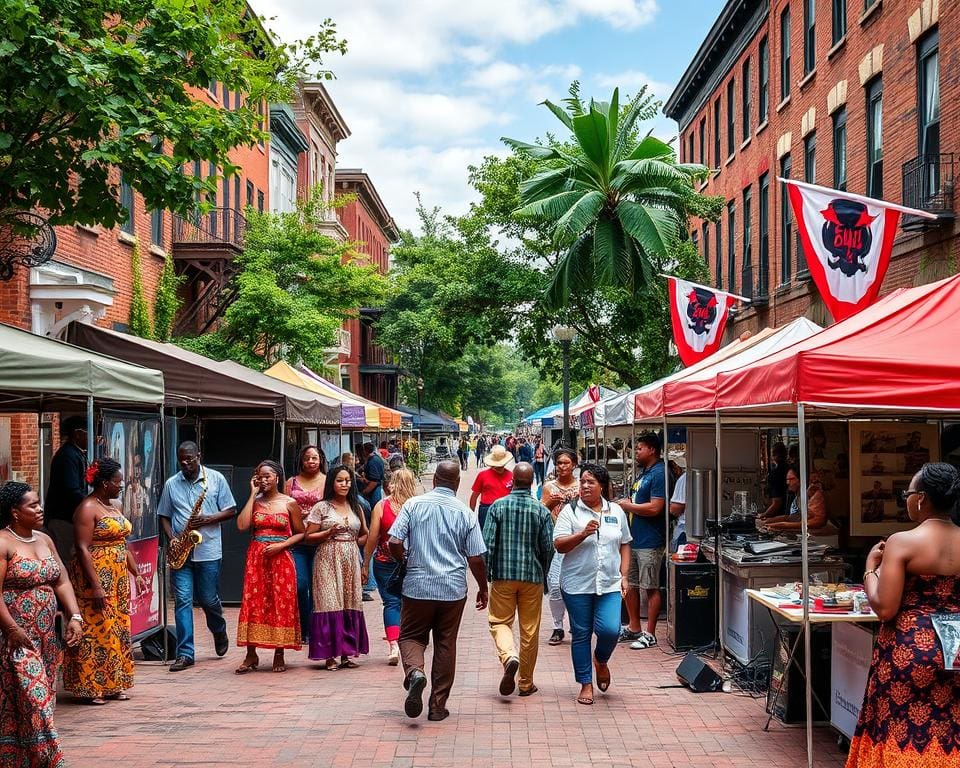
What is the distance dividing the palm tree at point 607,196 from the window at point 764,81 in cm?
232

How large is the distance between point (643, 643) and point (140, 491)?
5161 millimetres

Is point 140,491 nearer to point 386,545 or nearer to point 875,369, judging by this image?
point 386,545

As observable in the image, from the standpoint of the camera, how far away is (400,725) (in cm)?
817

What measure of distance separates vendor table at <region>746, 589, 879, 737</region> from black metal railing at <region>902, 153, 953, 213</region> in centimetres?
1036

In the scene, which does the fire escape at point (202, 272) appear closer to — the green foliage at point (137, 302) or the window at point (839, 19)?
the green foliage at point (137, 302)

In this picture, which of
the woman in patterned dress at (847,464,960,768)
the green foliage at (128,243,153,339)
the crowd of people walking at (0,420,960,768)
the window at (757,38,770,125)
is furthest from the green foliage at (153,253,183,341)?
the woman in patterned dress at (847,464,960,768)

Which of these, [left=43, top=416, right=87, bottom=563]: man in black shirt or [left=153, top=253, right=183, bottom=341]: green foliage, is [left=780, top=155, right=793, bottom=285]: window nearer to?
Answer: [left=153, top=253, right=183, bottom=341]: green foliage

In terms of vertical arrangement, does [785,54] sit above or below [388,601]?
above

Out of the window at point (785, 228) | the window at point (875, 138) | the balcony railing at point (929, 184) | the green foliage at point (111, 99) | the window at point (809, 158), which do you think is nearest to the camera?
the green foliage at point (111, 99)

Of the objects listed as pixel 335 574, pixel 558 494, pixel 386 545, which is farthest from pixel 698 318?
pixel 335 574

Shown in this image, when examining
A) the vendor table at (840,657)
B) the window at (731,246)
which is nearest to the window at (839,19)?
the window at (731,246)

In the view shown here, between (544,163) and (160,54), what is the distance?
22790mm

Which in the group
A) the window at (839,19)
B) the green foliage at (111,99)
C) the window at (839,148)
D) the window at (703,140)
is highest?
the window at (703,140)

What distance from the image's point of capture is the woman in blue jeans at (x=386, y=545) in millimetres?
10242
